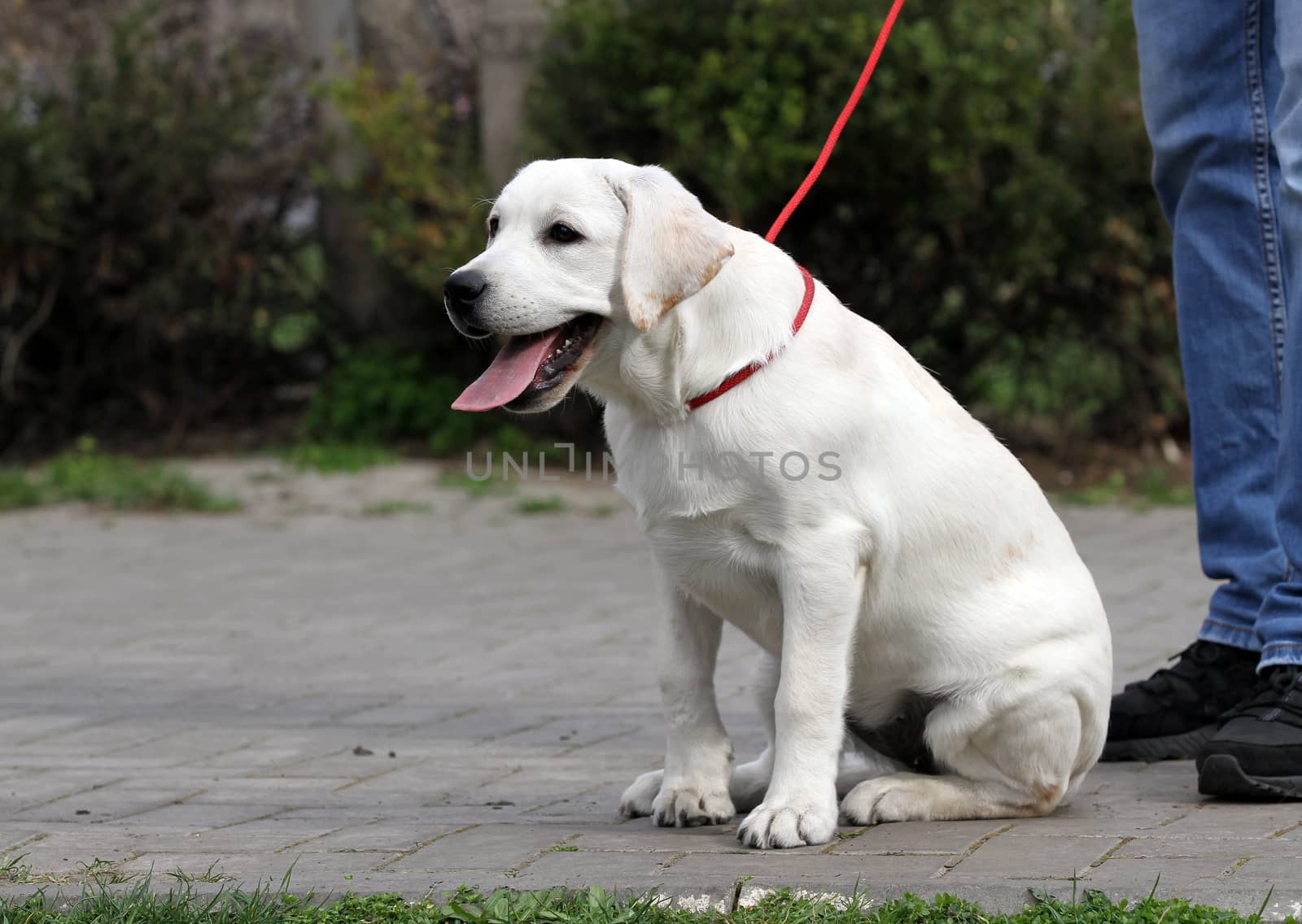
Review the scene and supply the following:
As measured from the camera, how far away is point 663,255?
2.98 meters

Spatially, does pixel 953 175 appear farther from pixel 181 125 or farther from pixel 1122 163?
pixel 181 125

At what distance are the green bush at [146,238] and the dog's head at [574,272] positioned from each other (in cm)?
673

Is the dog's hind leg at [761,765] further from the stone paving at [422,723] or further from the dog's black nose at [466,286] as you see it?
the dog's black nose at [466,286]

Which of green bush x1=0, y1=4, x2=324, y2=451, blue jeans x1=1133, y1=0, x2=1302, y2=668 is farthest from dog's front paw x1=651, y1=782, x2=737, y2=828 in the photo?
Result: green bush x1=0, y1=4, x2=324, y2=451

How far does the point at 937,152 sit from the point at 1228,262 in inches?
191

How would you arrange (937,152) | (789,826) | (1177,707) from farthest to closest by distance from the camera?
1. (937,152)
2. (1177,707)
3. (789,826)

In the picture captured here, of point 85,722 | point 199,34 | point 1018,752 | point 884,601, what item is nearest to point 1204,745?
point 1018,752

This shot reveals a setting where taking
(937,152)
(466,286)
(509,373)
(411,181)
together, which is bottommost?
(509,373)

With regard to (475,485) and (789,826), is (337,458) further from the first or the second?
(789,826)

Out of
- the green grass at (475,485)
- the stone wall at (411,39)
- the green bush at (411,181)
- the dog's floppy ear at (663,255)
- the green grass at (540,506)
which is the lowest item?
the green grass at (540,506)

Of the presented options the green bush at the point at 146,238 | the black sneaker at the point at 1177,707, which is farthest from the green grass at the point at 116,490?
the black sneaker at the point at 1177,707

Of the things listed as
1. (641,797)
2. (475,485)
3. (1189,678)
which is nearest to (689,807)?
(641,797)

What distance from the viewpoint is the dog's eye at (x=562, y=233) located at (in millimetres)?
3102

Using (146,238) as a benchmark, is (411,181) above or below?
above
